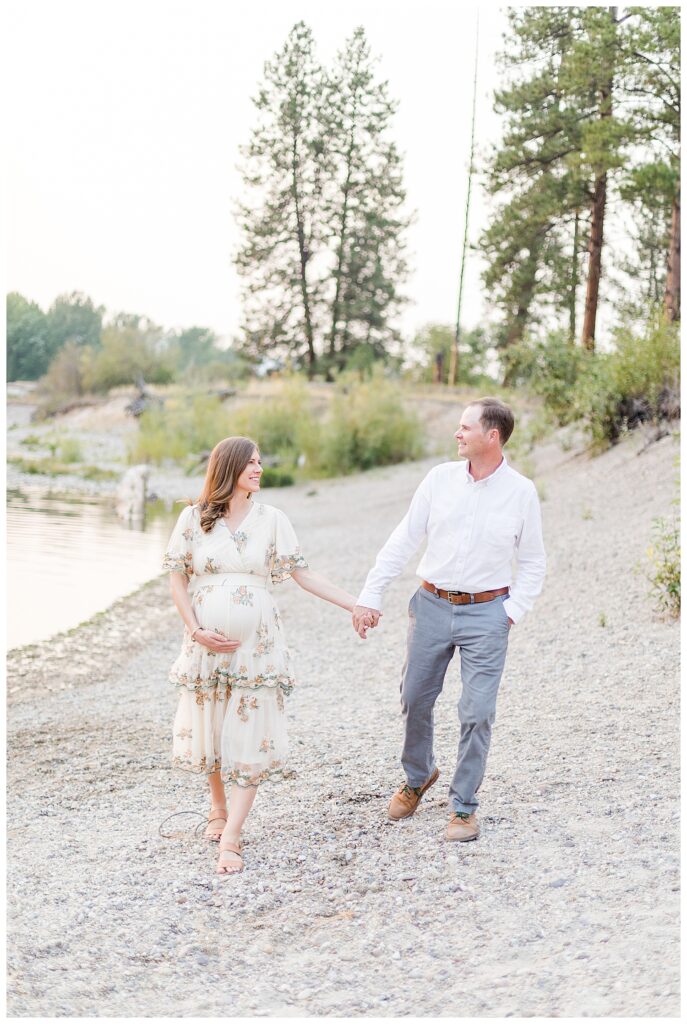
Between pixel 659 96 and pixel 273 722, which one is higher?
pixel 659 96

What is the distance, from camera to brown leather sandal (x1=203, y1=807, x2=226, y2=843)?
4.70 metres

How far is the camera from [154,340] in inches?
1732

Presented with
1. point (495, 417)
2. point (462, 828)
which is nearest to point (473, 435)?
point (495, 417)

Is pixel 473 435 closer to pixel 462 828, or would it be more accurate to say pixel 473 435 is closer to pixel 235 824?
pixel 462 828

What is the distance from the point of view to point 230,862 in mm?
4383

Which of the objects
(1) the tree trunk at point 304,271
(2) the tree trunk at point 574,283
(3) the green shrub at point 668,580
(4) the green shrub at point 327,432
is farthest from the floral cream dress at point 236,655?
(1) the tree trunk at point 304,271

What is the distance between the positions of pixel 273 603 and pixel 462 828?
121 cm

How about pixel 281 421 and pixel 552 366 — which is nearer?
pixel 552 366

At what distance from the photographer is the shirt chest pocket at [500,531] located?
439 centimetres

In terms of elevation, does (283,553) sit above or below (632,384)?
below

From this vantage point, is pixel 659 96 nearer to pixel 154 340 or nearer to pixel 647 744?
pixel 647 744

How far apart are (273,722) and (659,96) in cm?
1839

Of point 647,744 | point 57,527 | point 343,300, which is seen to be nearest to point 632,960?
point 647,744

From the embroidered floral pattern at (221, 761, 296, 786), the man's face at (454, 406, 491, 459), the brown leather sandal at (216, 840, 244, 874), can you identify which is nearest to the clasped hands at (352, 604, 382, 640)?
the embroidered floral pattern at (221, 761, 296, 786)
